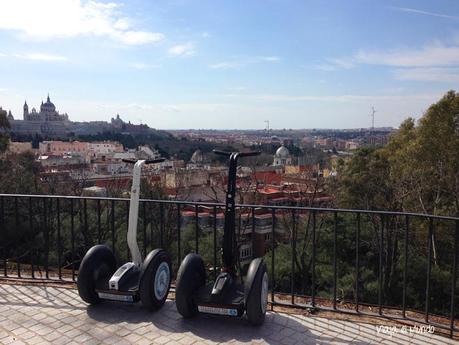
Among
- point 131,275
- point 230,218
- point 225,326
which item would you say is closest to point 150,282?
point 131,275

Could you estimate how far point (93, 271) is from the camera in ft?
11.9

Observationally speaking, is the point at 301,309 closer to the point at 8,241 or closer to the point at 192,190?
the point at 8,241

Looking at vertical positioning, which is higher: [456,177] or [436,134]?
[436,134]

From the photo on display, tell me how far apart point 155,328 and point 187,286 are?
0.39m

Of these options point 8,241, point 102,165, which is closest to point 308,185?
point 8,241

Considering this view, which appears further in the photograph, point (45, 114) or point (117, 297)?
point (45, 114)

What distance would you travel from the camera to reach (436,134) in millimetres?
14289

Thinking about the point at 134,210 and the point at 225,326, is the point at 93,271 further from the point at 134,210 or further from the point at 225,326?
the point at 225,326

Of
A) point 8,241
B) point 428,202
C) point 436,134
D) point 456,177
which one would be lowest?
point 8,241

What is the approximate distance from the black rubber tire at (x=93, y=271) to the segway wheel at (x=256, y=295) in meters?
1.30

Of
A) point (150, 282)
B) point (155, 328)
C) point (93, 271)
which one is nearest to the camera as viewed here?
point (155, 328)

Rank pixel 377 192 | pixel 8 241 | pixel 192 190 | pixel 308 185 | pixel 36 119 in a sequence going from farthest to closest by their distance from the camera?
pixel 36 119, pixel 192 190, pixel 308 185, pixel 377 192, pixel 8 241

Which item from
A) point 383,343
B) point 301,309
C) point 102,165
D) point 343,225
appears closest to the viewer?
point 383,343

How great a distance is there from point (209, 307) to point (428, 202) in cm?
1485
